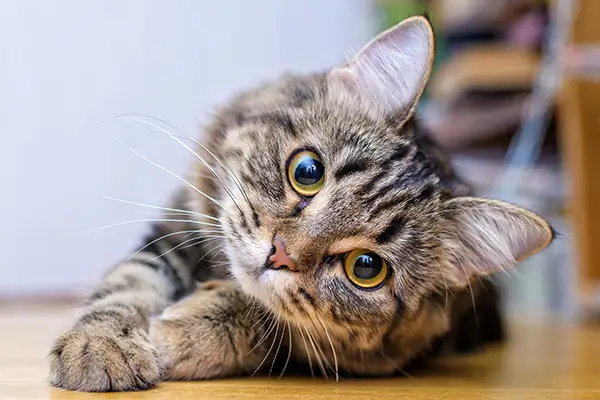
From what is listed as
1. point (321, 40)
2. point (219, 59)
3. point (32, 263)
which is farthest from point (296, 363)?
point (321, 40)

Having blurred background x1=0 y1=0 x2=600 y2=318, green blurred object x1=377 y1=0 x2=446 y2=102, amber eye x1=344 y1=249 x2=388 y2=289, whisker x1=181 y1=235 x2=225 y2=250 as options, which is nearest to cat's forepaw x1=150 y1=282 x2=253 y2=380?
whisker x1=181 y1=235 x2=225 y2=250

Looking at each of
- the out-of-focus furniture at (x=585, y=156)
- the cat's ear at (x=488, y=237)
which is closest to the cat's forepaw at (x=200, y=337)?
the cat's ear at (x=488, y=237)

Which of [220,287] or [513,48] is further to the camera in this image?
[513,48]

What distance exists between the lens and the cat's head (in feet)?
3.79

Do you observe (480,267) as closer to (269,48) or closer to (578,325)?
(578,325)

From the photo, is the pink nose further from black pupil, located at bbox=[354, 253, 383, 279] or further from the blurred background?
the blurred background

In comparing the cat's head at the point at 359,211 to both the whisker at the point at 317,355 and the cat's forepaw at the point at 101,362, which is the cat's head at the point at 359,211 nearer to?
the whisker at the point at 317,355

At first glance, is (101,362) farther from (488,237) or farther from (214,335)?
(488,237)

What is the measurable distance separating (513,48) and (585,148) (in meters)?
0.64

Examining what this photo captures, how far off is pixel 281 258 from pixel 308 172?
16 centimetres

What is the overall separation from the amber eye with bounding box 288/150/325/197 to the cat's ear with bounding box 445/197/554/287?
0.80 feet

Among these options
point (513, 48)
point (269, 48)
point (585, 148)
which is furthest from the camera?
point (269, 48)

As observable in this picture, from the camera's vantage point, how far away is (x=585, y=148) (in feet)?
8.02

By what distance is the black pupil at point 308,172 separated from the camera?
1.20m
